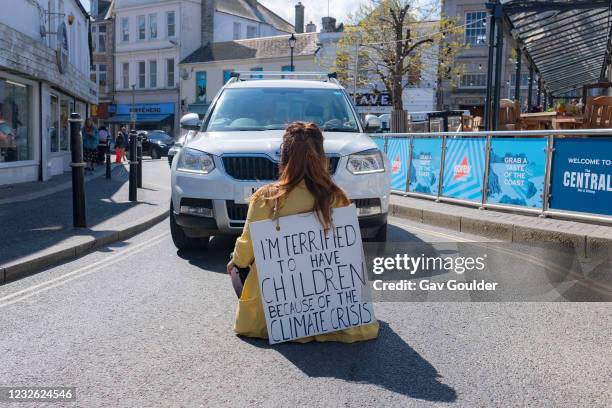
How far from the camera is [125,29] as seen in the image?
60.8 m

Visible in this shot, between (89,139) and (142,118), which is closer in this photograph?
(89,139)

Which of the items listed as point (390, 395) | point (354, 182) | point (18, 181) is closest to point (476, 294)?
point (354, 182)

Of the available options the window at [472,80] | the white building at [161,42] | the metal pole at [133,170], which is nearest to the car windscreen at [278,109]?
the metal pole at [133,170]

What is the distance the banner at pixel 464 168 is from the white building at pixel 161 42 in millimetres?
46136

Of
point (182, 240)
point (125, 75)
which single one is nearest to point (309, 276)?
point (182, 240)

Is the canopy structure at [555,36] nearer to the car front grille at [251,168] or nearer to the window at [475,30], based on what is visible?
the car front grille at [251,168]

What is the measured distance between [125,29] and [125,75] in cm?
406

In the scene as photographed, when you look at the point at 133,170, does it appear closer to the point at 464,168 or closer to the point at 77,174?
the point at 77,174

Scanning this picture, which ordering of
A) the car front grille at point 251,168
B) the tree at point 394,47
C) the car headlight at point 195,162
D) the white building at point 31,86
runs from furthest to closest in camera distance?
the tree at point 394,47, the white building at point 31,86, the car headlight at point 195,162, the car front grille at point 251,168

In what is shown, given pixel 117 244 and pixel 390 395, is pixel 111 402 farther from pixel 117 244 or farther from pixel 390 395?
pixel 117 244

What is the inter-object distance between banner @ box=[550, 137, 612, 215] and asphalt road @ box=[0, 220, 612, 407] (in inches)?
110

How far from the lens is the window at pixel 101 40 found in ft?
206

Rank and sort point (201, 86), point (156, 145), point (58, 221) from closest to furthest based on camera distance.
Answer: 1. point (58, 221)
2. point (156, 145)
3. point (201, 86)

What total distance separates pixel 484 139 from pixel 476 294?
549cm
